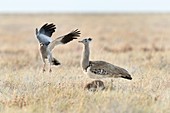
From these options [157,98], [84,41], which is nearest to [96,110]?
[157,98]

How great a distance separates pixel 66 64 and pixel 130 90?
5531 millimetres

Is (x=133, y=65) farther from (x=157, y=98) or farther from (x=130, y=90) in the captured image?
(x=157, y=98)

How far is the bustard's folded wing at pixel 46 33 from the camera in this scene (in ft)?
41.3

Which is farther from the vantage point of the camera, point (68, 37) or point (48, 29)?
point (48, 29)

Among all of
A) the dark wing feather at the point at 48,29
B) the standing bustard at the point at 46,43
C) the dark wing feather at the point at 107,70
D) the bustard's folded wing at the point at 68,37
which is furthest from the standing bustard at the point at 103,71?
the dark wing feather at the point at 48,29

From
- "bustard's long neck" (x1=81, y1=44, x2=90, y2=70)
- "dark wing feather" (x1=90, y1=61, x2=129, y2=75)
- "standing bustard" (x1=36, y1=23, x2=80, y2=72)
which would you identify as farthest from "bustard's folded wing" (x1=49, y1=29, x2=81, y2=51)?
"dark wing feather" (x1=90, y1=61, x2=129, y2=75)

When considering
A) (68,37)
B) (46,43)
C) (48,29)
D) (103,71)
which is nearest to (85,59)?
(103,71)

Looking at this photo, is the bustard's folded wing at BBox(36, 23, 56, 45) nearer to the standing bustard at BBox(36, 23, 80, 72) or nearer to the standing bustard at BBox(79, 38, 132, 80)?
the standing bustard at BBox(36, 23, 80, 72)

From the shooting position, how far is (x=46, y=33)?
12953 mm

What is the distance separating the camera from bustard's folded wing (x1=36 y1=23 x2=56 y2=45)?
12578mm

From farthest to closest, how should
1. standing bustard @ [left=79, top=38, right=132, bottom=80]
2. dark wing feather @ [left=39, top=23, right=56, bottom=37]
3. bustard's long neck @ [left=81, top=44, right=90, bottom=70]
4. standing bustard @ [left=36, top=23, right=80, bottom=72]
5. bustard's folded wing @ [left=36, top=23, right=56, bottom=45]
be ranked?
dark wing feather @ [left=39, top=23, right=56, bottom=37] → bustard's folded wing @ [left=36, top=23, right=56, bottom=45] → standing bustard @ [left=36, top=23, right=80, bottom=72] → bustard's long neck @ [left=81, top=44, right=90, bottom=70] → standing bustard @ [left=79, top=38, right=132, bottom=80]

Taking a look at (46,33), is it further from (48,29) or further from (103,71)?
(103,71)

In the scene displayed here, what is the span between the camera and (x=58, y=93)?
28.2 ft

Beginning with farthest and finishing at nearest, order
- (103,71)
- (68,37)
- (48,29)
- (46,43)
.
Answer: (48,29) < (46,43) < (68,37) < (103,71)
